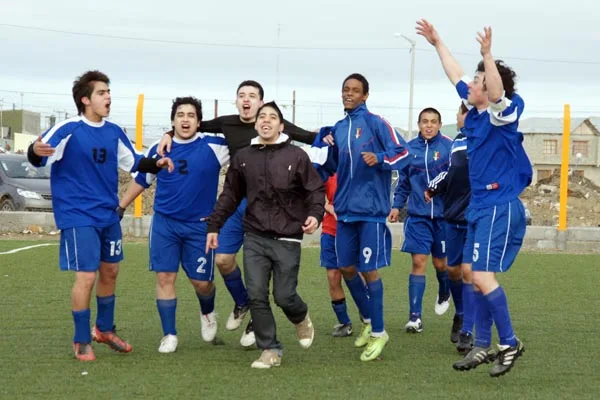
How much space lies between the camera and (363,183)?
28.7 feet

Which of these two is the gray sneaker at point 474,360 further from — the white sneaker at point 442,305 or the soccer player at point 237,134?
the white sneaker at point 442,305

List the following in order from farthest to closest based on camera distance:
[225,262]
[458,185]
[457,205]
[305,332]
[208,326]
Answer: [458,185]
[457,205]
[225,262]
[208,326]
[305,332]

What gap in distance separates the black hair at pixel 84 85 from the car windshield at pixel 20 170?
1506 centimetres

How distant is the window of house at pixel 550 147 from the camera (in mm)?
39172

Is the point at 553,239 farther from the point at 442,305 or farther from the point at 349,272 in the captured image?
the point at 349,272

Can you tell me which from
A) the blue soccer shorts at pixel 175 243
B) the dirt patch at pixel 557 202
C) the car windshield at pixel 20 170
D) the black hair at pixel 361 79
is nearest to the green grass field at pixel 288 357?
the blue soccer shorts at pixel 175 243

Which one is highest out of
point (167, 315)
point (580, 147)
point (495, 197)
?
point (580, 147)

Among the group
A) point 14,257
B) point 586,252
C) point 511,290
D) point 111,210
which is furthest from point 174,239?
point 586,252

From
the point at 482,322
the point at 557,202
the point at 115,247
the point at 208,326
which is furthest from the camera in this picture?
the point at 557,202

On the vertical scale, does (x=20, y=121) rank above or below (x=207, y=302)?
above

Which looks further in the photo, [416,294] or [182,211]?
[416,294]

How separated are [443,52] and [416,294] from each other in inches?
125

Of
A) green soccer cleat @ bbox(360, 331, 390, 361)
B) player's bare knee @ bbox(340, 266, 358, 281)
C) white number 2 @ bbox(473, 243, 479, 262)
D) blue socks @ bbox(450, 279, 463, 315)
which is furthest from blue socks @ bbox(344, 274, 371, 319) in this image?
white number 2 @ bbox(473, 243, 479, 262)

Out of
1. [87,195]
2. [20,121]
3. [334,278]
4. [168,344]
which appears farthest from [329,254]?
[20,121]
